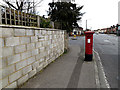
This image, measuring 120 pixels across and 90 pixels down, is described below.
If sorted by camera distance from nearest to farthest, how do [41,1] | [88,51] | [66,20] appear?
1. [88,51]
2. [66,20]
3. [41,1]

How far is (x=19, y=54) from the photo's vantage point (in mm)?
3045

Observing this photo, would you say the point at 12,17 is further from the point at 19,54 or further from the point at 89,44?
the point at 89,44

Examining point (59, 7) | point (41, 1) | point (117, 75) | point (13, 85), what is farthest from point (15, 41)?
point (41, 1)

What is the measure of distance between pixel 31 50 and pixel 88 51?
3.46m

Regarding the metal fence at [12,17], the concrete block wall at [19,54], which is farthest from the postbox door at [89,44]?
the metal fence at [12,17]

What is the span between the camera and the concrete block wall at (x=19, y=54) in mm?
2488

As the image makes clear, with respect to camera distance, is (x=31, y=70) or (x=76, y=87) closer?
(x=76, y=87)

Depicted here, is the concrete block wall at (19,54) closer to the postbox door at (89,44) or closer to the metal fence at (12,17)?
the metal fence at (12,17)

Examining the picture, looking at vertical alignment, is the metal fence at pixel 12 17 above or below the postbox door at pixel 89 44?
above

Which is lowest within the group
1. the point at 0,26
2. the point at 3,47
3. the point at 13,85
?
the point at 13,85

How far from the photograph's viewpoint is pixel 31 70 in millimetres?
3693

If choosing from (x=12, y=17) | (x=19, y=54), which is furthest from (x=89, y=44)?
(x=12, y=17)

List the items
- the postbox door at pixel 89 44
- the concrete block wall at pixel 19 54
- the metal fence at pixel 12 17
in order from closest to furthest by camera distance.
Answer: the concrete block wall at pixel 19 54 → the metal fence at pixel 12 17 → the postbox door at pixel 89 44

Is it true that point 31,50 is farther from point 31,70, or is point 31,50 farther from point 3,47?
point 3,47
